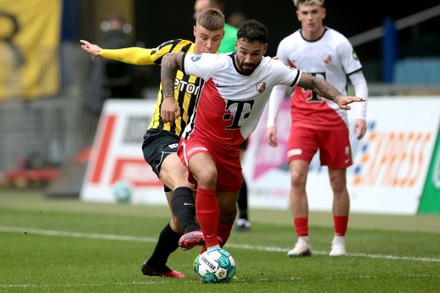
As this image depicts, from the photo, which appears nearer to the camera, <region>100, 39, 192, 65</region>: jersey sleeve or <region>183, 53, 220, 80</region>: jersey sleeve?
<region>183, 53, 220, 80</region>: jersey sleeve

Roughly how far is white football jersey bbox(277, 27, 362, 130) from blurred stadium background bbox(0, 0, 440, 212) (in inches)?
374

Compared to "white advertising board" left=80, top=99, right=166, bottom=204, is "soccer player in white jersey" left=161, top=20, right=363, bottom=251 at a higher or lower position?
higher

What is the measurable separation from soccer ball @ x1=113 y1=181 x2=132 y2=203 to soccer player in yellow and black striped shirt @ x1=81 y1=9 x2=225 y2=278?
9.19 m

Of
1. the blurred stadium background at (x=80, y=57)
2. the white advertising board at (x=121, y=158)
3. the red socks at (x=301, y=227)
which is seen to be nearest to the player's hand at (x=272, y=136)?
the red socks at (x=301, y=227)

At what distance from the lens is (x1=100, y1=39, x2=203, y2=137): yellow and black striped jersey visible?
904 centimetres

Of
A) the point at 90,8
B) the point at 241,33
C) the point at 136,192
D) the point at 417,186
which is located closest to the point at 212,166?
the point at 241,33

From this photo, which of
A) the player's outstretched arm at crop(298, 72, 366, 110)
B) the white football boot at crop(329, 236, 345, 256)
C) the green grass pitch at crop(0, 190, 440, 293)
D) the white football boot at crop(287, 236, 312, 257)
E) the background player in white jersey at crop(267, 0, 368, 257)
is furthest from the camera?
the background player in white jersey at crop(267, 0, 368, 257)

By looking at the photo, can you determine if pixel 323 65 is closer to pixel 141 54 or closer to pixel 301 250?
pixel 301 250

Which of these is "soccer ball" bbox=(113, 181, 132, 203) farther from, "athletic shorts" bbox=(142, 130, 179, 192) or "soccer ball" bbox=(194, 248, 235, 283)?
"soccer ball" bbox=(194, 248, 235, 283)

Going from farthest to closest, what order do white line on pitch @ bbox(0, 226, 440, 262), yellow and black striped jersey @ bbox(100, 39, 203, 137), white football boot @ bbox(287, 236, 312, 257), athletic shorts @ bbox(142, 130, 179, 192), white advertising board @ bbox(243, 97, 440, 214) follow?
white advertising board @ bbox(243, 97, 440, 214), white football boot @ bbox(287, 236, 312, 257), white line on pitch @ bbox(0, 226, 440, 262), yellow and black striped jersey @ bbox(100, 39, 203, 137), athletic shorts @ bbox(142, 130, 179, 192)

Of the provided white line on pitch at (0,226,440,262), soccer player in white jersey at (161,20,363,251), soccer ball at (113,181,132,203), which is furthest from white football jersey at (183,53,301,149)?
soccer ball at (113,181,132,203)

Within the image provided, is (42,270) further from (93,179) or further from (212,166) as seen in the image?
(93,179)

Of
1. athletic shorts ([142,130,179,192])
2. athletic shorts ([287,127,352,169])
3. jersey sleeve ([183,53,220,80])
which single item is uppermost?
jersey sleeve ([183,53,220,80])

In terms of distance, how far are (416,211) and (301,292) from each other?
23.9 ft
